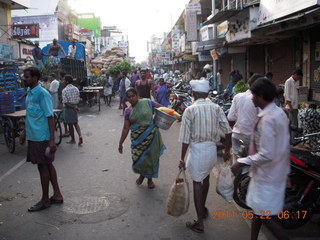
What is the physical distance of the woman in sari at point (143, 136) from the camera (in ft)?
18.2

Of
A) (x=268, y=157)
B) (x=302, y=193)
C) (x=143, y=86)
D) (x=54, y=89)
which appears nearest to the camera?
(x=268, y=157)

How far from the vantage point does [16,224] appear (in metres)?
4.45

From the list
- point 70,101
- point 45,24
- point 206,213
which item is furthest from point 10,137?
point 45,24

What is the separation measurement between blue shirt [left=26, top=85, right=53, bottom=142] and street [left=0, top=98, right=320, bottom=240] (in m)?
1.05

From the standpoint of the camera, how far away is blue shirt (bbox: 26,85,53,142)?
15.6ft

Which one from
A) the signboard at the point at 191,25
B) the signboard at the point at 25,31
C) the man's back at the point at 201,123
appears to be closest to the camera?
the man's back at the point at 201,123

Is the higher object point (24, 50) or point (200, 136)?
point (24, 50)

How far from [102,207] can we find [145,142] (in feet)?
4.00

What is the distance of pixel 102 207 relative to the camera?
498cm

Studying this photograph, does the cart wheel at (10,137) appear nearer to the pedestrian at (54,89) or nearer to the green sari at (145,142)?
the pedestrian at (54,89)

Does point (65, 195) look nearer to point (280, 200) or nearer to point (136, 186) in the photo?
point (136, 186)

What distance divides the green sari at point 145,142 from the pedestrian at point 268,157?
2.50 metres

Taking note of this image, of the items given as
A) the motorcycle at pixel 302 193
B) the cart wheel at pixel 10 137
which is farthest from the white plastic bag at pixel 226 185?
the cart wheel at pixel 10 137

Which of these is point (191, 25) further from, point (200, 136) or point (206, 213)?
point (200, 136)
